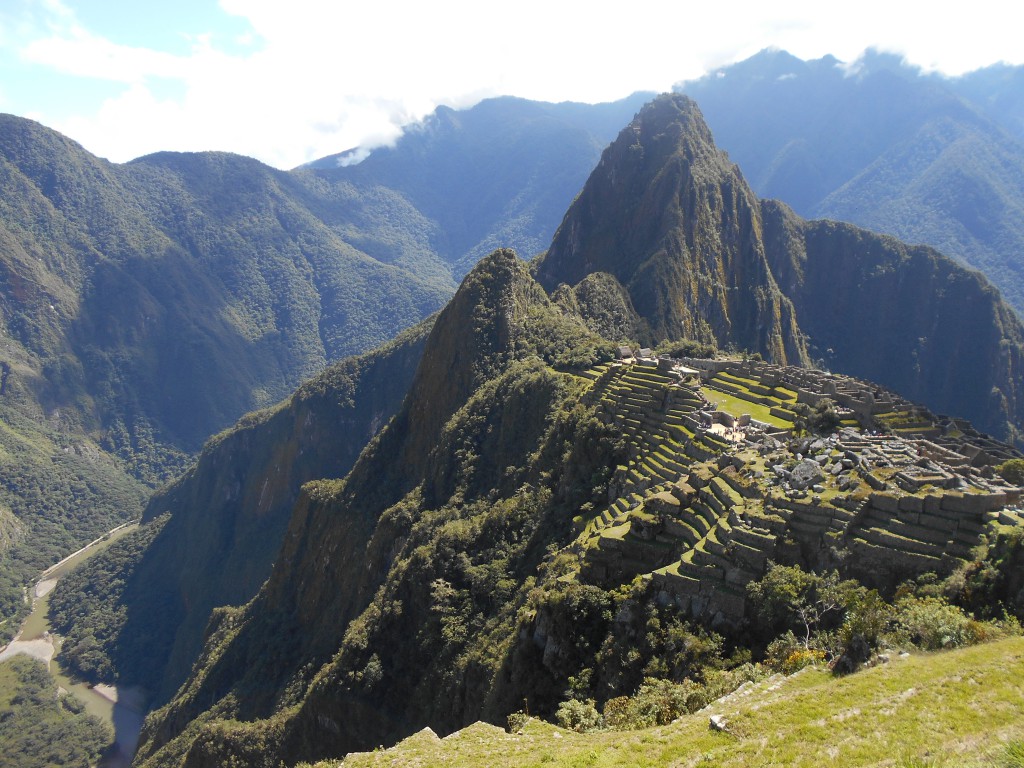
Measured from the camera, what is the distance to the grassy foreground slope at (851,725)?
14.3m

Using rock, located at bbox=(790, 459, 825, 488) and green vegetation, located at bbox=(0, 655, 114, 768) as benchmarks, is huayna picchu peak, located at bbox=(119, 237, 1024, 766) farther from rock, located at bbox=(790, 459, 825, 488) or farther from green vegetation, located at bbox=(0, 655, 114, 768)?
green vegetation, located at bbox=(0, 655, 114, 768)

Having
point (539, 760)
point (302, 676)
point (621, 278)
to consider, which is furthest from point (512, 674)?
point (621, 278)

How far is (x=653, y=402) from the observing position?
161 feet

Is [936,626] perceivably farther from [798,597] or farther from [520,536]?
[520,536]

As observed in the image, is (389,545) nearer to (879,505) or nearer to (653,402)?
(653,402)

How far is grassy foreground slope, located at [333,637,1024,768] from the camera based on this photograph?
14312 millimetres

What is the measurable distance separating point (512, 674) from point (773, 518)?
14547mm

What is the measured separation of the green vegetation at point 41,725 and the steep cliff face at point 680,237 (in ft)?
420

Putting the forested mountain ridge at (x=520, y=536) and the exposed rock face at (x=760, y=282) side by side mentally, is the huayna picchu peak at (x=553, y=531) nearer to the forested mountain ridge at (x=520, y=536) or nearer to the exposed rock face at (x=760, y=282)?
the forested mountain ridge at (x=520, y=536)

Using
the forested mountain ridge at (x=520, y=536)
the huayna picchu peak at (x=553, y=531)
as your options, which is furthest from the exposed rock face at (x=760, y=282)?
the huayna picchu peak at (x=553, y=531)

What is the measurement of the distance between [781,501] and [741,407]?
86.7 ft

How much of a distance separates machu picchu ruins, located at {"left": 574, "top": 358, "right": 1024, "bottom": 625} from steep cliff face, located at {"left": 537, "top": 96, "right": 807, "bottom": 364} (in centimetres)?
9713

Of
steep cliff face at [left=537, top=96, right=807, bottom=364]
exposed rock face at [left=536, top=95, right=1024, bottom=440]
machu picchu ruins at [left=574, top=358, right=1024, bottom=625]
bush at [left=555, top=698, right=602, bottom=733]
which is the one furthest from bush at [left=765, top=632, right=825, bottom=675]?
steep cliff face at [left=537, top=96, right=807, bottom=364]

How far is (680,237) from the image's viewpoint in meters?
153
